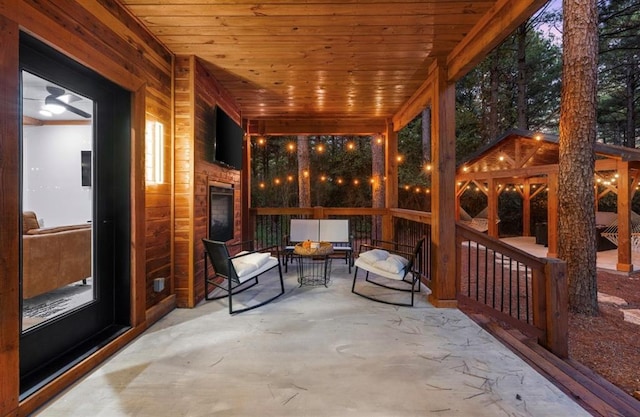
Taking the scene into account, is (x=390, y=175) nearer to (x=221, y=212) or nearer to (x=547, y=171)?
(x=221, y=212)

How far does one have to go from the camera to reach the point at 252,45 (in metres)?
2.99

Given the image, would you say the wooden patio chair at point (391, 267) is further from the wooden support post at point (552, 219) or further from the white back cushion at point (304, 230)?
the wooden support post at point (552, 219)

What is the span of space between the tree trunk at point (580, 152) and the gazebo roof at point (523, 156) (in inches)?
115

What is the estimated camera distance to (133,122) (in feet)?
8.35

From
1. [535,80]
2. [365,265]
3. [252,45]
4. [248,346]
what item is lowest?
[248,346]

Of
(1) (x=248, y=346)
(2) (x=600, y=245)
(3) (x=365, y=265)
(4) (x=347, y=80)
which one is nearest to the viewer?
(1) (x=248, y=346)

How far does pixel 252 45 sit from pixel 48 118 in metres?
2.11

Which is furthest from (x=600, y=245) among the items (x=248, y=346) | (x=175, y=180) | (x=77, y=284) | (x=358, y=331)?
(x=77, y=284)

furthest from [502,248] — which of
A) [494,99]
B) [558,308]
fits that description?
[494,99]

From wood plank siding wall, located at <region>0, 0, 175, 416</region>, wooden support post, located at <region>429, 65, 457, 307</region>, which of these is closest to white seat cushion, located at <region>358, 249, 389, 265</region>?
wooden support post, located at <region>429, 65, 457, 307</region>

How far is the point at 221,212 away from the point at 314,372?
276 cm

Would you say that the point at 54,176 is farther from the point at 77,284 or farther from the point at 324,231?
the point at 324,231

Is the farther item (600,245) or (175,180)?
(600,245)

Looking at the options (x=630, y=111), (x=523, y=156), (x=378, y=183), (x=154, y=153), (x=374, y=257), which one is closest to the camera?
(x=154, y=153)
